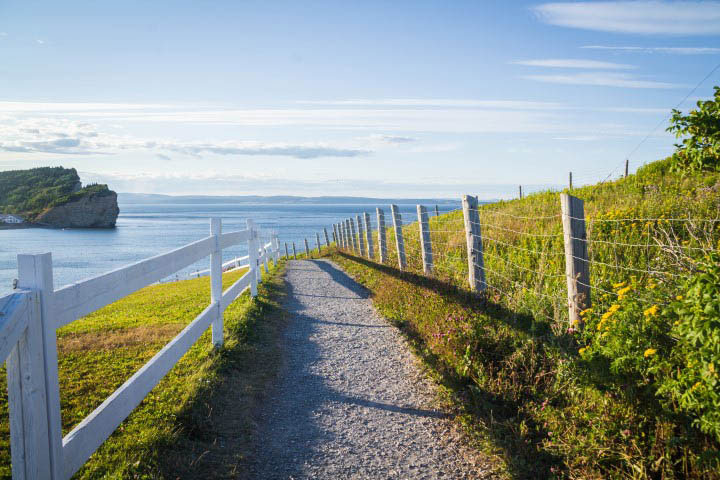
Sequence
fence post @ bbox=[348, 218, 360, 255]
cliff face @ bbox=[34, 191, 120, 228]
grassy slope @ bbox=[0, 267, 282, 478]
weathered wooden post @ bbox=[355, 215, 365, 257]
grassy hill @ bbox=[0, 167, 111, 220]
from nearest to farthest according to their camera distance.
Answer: grassy slope @ bbox=[0, 267, 282, 478] < weathered wooden post @ bbox=[355, 215, 365, 257] < fence post @ bbox=[348, 218, 360, 255] < grassy hill @ bbox=[0, 167, 111, 220] < cliff face @ bbox=[34, 191, 120, 228]

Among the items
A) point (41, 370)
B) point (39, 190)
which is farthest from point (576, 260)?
point (39, 190)

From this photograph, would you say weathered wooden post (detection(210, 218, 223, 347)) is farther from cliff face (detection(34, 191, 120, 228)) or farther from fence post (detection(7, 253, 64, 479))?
cliff face (detection(34, 191, 120, 228))

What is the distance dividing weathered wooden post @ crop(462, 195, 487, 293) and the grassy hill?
13285 cm

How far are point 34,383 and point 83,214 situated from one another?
165 meters

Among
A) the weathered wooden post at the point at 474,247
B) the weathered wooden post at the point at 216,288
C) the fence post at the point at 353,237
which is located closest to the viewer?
the weathered wooden post at the point at 216,288

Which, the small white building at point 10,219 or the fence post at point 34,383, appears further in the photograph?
the small white building at point 10,219

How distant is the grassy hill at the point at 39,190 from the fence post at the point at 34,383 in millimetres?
135584

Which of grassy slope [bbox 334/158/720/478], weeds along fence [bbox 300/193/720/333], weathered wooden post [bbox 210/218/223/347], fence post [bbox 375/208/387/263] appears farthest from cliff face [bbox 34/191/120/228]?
grassy slope [bbox 334/158/720/478]

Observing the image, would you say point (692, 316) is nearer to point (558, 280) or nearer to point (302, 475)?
point (302, 475)

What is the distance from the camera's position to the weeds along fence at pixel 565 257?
5.17 m

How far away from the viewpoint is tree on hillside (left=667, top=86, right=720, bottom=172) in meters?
4.12

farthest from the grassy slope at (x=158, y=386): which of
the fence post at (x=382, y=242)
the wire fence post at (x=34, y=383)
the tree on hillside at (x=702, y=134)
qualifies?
the fence post at (x=382, y=242)

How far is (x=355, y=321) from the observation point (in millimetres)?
8523

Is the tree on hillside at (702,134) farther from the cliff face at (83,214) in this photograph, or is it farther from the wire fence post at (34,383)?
the cliff face at (83,214)
